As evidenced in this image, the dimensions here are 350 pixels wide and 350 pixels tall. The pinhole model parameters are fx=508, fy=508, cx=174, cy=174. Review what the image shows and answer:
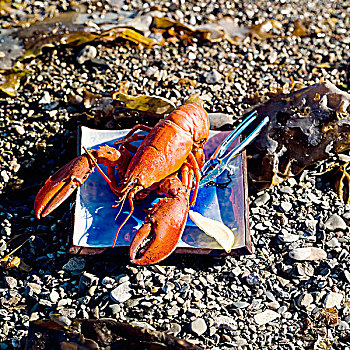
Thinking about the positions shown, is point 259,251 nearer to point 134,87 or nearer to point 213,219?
point 213,219

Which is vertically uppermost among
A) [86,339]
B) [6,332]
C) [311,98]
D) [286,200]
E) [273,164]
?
[311,98]

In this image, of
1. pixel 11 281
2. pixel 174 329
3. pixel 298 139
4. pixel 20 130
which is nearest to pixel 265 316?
pixel 174 329

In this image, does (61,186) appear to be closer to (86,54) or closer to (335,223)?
(86,54)

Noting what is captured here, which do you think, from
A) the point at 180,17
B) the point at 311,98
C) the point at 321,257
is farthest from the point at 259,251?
the point at 180,17

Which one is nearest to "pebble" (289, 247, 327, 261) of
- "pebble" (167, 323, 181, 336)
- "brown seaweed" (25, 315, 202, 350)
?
"pebble" (167, 323, 181, 336)

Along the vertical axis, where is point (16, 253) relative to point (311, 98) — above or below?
below

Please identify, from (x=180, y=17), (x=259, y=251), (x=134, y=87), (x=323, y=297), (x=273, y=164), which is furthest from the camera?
(x=180, y=17)
